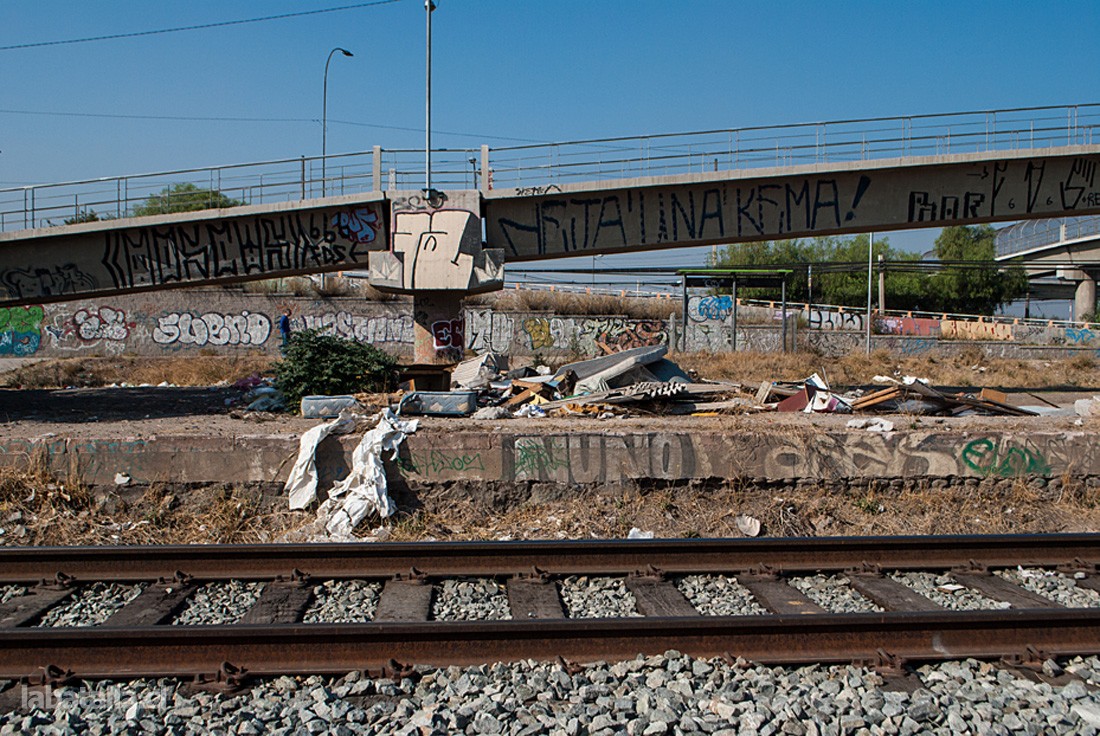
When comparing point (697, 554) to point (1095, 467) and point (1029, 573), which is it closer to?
point (1029, 573)

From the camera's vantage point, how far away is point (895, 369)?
27.9m

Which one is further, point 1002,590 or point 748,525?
point 748,525

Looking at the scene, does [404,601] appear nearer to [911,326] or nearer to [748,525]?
[748,525]

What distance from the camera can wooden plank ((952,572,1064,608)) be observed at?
608 cm

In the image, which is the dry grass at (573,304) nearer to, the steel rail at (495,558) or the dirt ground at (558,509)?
the dirt ground at (558,509)

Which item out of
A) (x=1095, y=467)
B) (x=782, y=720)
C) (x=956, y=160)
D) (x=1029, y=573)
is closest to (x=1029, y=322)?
(x=956, y=160)

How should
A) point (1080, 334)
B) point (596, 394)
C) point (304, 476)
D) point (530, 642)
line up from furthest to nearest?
point (1080, 334)
point (596, 394)
point (304, 476)
point (530, 642)

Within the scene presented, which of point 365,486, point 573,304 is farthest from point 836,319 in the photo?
point 365,486

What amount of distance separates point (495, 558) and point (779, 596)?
2289 millimetres

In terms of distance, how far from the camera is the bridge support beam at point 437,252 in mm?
16797

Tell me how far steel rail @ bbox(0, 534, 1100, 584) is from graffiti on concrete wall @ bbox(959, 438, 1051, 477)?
89.0 inches

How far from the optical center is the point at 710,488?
9.23 metres

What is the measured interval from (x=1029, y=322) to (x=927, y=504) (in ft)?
174

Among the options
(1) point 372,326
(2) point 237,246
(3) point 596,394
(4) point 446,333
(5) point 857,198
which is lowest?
(3) point 596,394
